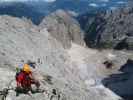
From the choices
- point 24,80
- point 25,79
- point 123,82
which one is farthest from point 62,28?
point 25,79

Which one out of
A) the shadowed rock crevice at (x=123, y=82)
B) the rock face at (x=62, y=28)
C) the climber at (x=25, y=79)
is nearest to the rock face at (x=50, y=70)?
the climber at (x=25, y=79)

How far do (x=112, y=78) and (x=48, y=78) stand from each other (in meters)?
45.5

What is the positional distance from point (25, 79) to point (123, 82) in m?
53.4

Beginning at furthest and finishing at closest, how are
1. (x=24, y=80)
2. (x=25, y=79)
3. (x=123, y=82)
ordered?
(x=123, y=82), (x=24, y=80), (x=25, y=79)

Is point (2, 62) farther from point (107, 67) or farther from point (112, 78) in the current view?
point (107, 67)

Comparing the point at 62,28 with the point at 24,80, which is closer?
the point at 24,80

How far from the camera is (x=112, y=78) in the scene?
274ft

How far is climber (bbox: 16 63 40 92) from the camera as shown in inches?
1157

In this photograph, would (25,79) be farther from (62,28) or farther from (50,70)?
(62,28)

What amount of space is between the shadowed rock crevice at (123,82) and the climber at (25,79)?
3680cm

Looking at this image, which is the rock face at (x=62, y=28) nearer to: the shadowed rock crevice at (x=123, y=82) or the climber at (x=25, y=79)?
the shadowed rock crevice at (x=123, y=82)

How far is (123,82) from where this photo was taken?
267ft

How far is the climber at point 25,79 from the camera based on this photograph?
29391 mm

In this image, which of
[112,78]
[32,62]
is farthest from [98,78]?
[32,62]
